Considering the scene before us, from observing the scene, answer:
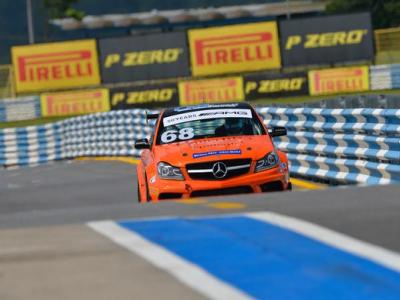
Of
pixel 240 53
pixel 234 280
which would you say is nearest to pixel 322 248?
pixel 234 280

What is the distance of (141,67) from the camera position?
52.8 meters

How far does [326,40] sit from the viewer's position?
52781mm

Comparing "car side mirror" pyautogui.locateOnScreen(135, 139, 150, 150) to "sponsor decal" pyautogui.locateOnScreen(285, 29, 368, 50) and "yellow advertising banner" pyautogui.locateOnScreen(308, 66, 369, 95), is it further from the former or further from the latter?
"sponsor decal" pyautogui.locateOnScreen(285, 29, 368, 50)

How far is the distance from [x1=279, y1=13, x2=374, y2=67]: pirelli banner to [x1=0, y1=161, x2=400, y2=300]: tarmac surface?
42221 millimetres

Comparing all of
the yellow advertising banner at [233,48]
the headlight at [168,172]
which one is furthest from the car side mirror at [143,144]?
the yellow advertising banner at [233,48]

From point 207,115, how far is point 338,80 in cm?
3510

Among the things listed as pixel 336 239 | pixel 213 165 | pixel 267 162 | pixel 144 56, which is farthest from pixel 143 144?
pixel 144 56

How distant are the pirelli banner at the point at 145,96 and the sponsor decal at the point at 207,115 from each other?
111 feet

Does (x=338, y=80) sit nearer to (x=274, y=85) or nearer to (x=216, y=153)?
Answer: (x=274, y=85)

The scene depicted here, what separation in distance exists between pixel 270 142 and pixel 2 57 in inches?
4330

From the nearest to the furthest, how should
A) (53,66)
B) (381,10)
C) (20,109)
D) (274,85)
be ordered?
(274,85) < (20,109) < (53,66) < (381,10)

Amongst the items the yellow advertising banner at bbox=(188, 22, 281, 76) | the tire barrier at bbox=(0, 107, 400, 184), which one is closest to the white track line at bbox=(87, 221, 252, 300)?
the tire barrier at bbox=(0, 107, 400, 184)

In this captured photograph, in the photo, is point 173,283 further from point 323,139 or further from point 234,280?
point 323,139

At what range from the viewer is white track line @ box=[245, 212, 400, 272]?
7266 millimetres
